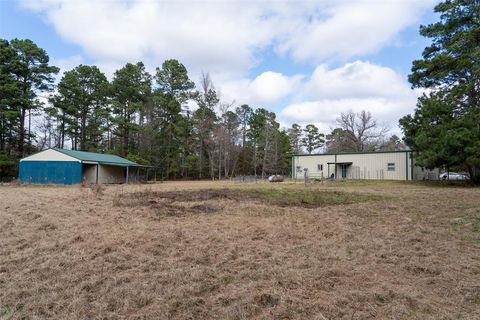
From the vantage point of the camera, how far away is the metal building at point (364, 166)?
1081 inches

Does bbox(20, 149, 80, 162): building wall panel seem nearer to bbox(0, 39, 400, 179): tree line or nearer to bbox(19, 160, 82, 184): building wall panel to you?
bbox(19, 160, 82, 184): building wall panel

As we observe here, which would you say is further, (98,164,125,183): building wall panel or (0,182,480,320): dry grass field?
(98,164,125,183): building wall panel

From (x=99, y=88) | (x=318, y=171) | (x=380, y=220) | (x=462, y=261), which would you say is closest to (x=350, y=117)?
(x=318, y=171)

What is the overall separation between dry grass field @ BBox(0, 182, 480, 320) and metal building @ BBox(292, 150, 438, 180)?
20797 mm

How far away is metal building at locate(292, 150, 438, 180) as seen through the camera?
27453 mm

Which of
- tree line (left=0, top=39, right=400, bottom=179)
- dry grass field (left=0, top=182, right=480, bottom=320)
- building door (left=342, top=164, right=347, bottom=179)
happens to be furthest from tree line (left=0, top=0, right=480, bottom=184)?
dry grass field (left=0, top=182, right=480, bottom=320)

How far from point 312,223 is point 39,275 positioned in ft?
17.1

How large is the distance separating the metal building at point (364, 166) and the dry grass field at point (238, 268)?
20797 mm

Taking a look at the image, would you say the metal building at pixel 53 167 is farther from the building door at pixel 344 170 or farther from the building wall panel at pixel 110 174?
the building door at pixel 344 170

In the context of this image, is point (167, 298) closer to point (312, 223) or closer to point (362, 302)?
point (362, 302)

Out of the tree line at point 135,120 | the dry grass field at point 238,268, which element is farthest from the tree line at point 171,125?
the dry grass field at point 238,268

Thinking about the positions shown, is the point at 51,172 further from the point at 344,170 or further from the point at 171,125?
the point at 344,170

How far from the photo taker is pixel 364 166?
96.6ft

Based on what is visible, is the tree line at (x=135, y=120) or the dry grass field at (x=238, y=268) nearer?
the dry grass field at (x=238, y=268)
